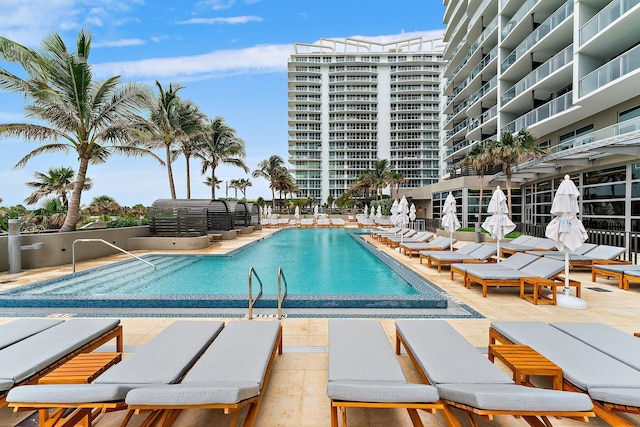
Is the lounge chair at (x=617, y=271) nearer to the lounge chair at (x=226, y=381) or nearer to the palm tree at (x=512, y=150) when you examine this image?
the lounge chair at (x=226, y=381)

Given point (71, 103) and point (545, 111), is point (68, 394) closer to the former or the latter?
point (71, 103)

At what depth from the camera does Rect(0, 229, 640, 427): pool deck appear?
98.3 inches

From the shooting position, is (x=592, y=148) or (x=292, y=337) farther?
(x=592, y=148)

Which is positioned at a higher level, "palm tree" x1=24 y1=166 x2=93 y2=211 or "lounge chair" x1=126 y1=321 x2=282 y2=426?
"palm tree" x1=24 y1=166 x2=93 y2=211

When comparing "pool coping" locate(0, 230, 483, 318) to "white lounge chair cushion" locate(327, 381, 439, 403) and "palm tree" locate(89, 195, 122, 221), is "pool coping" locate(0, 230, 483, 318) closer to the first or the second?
"white lounge chair cushion" locate(327, 381, 439, 403)

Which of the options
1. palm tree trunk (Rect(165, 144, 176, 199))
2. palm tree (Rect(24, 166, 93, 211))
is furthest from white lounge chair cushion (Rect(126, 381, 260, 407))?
palm tree (Rect(24, 166, 93, 211))

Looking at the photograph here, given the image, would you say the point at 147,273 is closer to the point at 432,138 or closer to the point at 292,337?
the point at 292,337

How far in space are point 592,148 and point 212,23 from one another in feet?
105

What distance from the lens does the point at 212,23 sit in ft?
96.5

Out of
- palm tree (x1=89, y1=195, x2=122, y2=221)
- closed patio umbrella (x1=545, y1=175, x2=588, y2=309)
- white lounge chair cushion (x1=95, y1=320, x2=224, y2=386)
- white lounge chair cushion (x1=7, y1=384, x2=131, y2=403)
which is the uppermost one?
palm tree (x1=89, y1=195, x2=122, y2=221)

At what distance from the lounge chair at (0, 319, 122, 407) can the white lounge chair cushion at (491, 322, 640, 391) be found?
4.40 meters

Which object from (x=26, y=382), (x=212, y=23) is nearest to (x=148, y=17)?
(x=212, y=23)

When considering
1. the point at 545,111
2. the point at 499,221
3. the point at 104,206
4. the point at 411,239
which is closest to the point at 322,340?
the point at 499,221

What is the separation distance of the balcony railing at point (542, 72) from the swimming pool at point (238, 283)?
1463 centimetres
